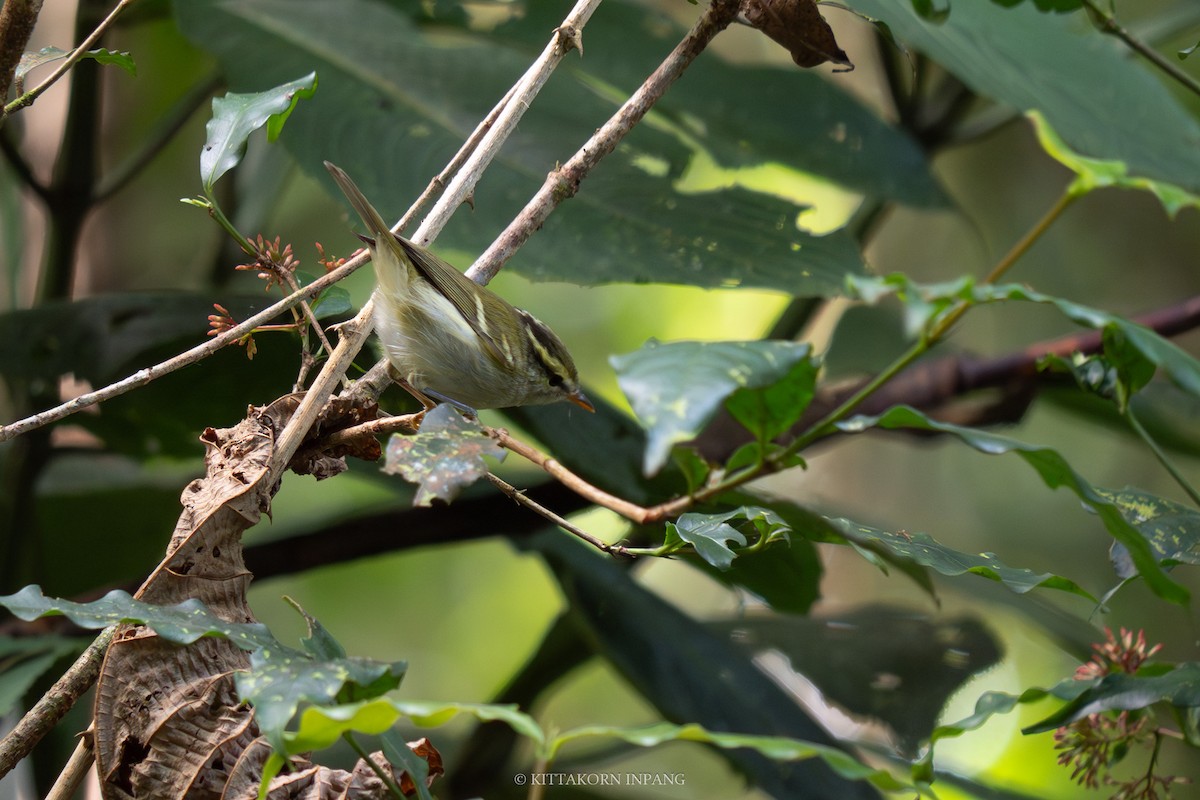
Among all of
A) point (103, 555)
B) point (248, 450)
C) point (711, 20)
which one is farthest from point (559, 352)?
point (103, 555)

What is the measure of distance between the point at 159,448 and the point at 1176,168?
2461 millimetres

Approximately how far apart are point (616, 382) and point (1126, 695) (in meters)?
1.40

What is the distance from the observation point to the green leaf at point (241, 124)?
1.23 meters

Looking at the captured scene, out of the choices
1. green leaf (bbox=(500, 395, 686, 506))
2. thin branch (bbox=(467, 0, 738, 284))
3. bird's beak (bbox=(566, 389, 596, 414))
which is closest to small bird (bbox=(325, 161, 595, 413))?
bird's beak (bbox=(566, 389, 596, 414))

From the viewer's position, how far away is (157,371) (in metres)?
1.10

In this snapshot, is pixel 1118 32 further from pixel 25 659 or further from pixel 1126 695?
pixel 25 659

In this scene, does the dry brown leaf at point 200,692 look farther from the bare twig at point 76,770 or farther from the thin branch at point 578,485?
the thin branch at point 578,485

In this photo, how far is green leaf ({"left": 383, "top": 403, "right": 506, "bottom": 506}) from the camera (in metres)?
0.86

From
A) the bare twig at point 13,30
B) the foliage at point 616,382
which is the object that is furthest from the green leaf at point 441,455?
the bare twig at point 13,30

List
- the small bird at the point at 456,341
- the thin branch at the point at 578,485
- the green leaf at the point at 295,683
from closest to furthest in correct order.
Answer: the green leaf at the point at 295,683, the thin branch at the point at 578,485, the small bird at the point at 456,341

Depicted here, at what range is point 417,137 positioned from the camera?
6.79 ft

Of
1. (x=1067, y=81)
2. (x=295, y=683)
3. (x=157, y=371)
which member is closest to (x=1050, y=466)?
(x=295, y=683)

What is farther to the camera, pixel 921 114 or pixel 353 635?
pixel 353 635

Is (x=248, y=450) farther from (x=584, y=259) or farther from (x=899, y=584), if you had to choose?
(x=899, y=584)
